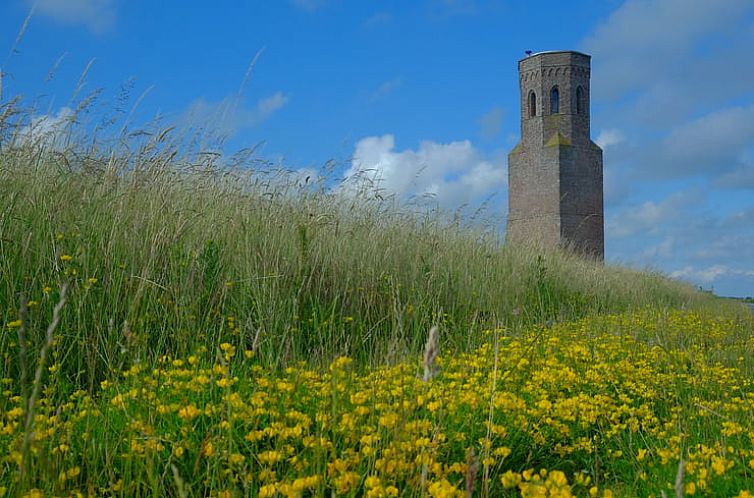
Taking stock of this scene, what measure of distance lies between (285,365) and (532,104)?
98.7 ft

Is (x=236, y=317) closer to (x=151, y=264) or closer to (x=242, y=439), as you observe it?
(x=151, y=264)

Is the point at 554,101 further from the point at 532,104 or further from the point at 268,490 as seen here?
the point at 268,490

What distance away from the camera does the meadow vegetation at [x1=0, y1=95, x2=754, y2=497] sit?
224 cm

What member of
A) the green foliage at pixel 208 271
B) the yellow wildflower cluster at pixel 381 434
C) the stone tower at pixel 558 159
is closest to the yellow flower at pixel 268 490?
the yellow wildflower cluster at pixel 381 434

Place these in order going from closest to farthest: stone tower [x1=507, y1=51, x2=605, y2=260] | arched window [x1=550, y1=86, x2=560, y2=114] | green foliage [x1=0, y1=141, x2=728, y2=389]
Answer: green foliage [x1=0, y1=141, x2=728, y2=389]
stone tower [x1=507, y1=51, x2=605, y2=260]
arched window [x1=550, y1=86, x2=560, y2=114]

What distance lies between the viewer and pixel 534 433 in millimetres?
3000

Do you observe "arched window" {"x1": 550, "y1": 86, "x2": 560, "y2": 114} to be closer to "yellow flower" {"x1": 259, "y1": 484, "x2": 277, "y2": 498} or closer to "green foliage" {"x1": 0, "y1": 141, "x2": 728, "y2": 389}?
"green foliage" {"x1": 0, "y1": 141, "x2": 728, "y2": 389}

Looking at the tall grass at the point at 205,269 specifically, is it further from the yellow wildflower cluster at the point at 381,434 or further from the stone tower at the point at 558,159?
the stone tower at the point at 558,159

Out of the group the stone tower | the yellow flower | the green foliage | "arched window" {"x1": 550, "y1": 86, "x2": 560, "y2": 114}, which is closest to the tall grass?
the green foliage

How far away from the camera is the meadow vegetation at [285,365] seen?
224 centimetres

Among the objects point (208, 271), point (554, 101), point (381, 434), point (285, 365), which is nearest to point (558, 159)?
point (554, 101)

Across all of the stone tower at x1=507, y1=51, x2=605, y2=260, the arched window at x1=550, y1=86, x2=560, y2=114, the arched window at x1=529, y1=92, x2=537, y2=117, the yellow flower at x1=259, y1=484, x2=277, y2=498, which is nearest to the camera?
the yellow flower at x1=259, y1=484, x2=277, y2=498

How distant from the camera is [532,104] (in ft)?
103

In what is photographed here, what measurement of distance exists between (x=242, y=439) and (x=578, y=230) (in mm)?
28912
